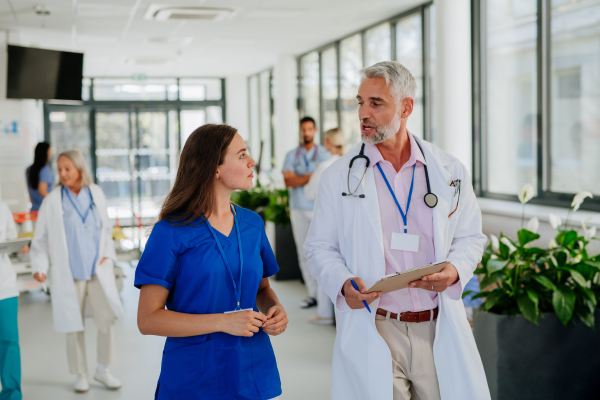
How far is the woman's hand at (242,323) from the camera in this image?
1576 millimetres

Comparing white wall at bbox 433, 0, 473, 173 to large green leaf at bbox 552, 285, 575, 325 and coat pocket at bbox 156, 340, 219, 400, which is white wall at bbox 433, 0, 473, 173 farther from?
coat pocket at bbox 156, 340, 219, 400

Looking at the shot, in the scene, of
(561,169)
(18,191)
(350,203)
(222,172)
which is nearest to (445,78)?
(561,169)

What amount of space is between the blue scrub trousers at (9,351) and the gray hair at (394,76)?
2.41m

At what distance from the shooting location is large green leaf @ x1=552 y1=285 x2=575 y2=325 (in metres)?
2.76

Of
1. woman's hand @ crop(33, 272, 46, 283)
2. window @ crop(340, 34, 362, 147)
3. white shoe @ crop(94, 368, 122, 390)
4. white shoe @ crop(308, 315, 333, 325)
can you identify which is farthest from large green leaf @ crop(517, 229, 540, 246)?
window @ crop(340, 34, 362, 147)

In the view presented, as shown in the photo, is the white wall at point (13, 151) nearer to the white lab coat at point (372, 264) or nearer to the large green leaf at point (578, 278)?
the white lab coat at point (372, 264)

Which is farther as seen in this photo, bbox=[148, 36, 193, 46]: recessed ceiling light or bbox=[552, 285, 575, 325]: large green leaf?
bbox=[148, 36, 193, 46]: recessed ceiling light

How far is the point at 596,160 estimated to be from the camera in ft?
14.3

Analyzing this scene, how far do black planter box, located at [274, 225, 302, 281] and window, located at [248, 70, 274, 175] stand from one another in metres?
4.98

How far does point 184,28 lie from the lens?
7930 mm

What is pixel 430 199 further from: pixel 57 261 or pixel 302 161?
pixel 302 161

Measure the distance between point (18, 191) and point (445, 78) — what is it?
20.0 ft

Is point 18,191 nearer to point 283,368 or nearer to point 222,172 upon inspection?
point 283,368

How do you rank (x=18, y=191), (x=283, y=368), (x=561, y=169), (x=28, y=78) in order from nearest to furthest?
1. (x=283, y=368)
2. (x=561, y=169)
3. (x=28, y=78)
4. (x=18, y=191)
